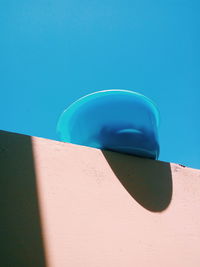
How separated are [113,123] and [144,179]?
19 centimetres

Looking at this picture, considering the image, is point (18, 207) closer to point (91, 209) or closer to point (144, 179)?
point (91, 209)

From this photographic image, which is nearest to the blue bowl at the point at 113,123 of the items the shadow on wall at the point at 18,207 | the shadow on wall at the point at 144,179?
the shadow on wall at the point at 144,179

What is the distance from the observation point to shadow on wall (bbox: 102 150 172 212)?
0.70m

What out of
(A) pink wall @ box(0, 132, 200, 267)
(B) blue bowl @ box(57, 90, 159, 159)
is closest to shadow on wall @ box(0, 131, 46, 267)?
(A) pink wall @ box(0, 132, 200, 267)

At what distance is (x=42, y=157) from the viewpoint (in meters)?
0.63

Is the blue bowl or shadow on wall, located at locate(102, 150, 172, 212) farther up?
the blue bowl

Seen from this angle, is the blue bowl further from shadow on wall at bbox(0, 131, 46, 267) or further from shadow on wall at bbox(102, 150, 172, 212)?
shadow on wall at bbox(0, 131, 46, 267)

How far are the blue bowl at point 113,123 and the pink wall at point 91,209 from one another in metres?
Result: 0.04

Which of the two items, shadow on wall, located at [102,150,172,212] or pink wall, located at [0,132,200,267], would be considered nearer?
pink wall, located at [0,132,200,267]

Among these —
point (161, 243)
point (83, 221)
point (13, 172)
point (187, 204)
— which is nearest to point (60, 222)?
point (83, 221)

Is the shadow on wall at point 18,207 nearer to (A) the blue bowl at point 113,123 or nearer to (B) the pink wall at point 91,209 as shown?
(B) the pink wall at point 91,209

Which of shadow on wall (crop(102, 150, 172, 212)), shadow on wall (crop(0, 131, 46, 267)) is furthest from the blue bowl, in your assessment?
shadow on wall (crop(0, 131, 46, 267))

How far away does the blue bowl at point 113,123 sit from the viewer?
2.44 feet

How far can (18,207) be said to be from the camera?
20.8 inches
